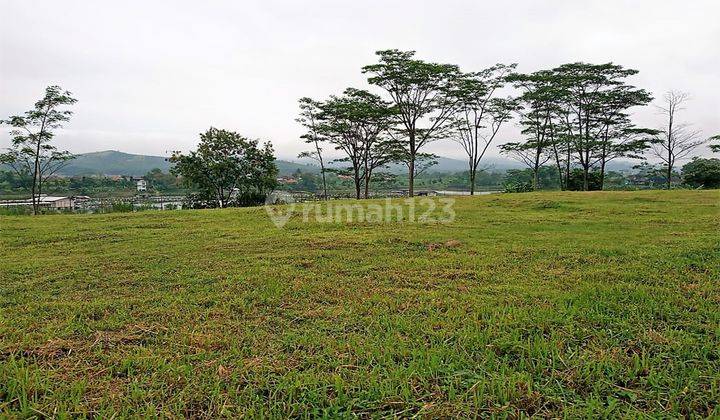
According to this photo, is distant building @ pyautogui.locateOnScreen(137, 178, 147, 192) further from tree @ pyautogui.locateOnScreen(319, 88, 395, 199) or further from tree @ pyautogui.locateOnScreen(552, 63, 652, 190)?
tree @ pyautogui.locateOnScreen(552, 63, 652, 190)

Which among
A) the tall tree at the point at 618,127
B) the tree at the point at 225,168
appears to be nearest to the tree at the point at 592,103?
the tall tree at the point at 618,127

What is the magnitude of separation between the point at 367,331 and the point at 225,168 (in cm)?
2294

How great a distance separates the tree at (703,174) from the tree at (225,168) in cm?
2468

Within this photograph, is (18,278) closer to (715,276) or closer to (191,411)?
(191,411)

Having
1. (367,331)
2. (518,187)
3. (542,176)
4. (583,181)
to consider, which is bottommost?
(367,331)

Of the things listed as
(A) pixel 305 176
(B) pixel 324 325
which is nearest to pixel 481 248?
(B) pixel 324 325

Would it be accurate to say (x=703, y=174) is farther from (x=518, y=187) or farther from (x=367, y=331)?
(x=367, y=331)

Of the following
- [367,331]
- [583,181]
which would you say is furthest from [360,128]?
[367,331]

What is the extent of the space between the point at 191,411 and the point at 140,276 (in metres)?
2.49

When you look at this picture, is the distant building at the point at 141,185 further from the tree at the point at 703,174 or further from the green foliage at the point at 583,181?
the tree at the point at 703,174

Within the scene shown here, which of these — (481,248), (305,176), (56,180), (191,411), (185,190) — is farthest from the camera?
(305,176)

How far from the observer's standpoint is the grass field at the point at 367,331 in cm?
157

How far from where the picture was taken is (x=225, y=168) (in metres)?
23.3

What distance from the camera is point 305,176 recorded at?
131 feet
